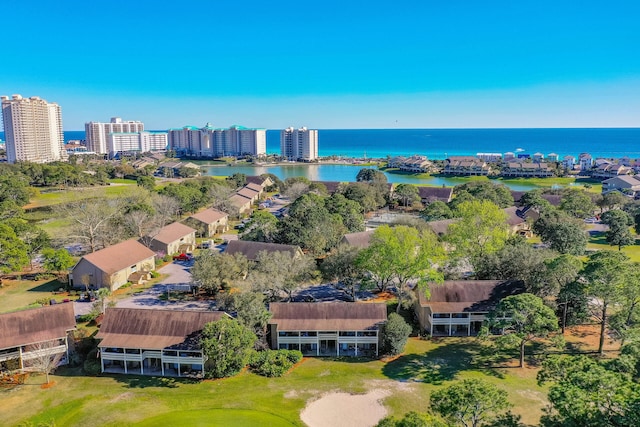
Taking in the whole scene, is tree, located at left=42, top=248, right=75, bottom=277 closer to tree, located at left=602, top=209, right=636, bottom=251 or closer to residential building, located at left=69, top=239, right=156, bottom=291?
residential building, located at left=69, top=239, right=156, bottom=291

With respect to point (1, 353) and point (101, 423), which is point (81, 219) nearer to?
point (1, 353)

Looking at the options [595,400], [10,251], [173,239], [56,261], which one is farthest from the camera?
[173,239]

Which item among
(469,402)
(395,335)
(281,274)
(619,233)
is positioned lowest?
(395,335)

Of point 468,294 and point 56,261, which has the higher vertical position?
point 56,261

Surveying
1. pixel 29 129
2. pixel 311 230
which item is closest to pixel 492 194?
pixel 311 230

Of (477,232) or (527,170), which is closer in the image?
(477,232)

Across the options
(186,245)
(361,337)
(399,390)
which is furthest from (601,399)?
(186,245)

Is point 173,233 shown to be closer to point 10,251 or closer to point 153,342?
point 10,251

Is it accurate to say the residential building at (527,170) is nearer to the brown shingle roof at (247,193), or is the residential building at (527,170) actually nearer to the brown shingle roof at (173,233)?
the brown shingle roof at (247,193)
